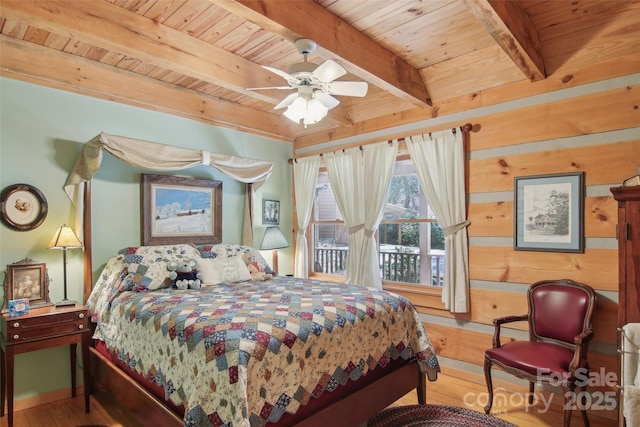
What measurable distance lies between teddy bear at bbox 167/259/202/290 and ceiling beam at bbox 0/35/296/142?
1.61 m

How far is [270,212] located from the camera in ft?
14.9

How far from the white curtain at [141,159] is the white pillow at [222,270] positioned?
0.93 meters

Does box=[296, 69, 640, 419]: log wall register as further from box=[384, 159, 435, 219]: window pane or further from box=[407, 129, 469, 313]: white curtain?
box=[384, 159, 435, 219]: window pane

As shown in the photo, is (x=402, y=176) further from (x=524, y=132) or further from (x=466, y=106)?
(x=524, y=132)

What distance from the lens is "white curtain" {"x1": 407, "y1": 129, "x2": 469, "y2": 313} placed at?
10.5ft

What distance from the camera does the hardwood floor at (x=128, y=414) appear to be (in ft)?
8.14

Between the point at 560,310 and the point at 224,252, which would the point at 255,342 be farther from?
the point at 560,310

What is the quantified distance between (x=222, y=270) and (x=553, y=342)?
2.71m

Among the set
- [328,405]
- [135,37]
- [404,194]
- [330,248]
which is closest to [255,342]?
[328,405]

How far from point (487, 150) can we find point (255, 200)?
2.65 m

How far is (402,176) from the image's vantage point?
4.00 metres

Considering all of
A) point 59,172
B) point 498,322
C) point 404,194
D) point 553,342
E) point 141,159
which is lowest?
point 553,342

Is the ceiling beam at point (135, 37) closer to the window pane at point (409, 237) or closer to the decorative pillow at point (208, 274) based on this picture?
the decorative pillow at point (208, 274)

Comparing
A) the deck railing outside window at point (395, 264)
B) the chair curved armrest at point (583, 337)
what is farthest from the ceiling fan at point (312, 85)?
the chair curved armrest at point (583, 337)
